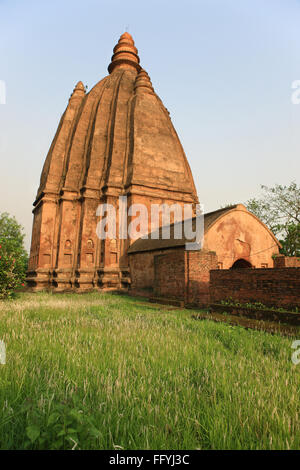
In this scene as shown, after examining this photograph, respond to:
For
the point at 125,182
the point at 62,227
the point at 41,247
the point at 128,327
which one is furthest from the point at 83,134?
the point at 128,327

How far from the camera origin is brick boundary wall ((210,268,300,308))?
6.54 metres

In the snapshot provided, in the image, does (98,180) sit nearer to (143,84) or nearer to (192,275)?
(143,84)

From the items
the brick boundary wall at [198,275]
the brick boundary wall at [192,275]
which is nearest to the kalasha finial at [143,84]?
the brick boundary wall at [192,275]

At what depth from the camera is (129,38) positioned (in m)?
27.9

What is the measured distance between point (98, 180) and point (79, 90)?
1097 cm

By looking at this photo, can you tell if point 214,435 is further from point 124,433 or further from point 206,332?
point 206,332

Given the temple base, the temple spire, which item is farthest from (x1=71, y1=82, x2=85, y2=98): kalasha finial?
the temple base

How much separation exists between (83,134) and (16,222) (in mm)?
17343

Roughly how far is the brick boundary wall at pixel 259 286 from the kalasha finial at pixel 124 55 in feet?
87.9

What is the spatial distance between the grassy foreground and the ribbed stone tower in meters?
12.4

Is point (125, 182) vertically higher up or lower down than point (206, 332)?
higher up

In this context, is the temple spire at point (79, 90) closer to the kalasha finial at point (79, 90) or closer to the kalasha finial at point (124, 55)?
the kalasha finial at point (79, 90)

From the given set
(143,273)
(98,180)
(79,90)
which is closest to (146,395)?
(143,273)

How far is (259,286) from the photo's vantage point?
7238 mm
